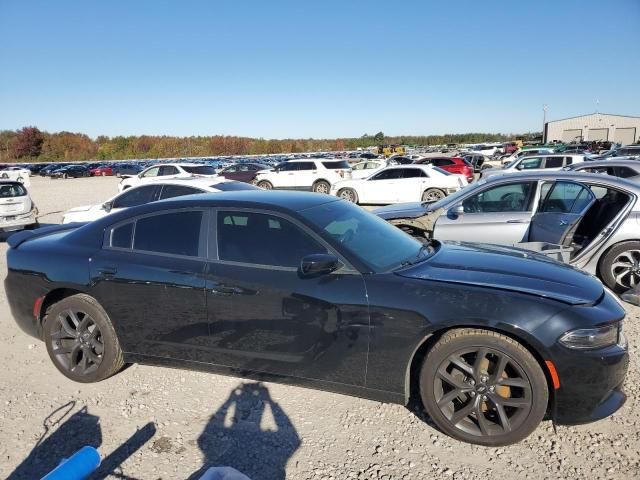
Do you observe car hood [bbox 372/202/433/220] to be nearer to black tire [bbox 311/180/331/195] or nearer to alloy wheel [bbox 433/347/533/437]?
alloy wheel [bbox 433/347/533/437]

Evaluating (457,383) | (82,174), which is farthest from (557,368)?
(82,174)

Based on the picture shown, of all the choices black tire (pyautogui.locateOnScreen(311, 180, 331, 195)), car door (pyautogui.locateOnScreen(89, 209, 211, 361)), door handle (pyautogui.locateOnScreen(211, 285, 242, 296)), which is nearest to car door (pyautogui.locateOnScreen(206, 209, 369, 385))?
door handle (pyautogui.locateOnScreen(211, 285, 242, 296))

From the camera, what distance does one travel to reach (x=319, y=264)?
9.12ft

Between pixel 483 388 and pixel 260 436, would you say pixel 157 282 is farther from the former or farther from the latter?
pixel 483 388

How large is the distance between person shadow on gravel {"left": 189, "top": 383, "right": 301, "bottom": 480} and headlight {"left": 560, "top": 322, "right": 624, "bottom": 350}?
5.78 ft

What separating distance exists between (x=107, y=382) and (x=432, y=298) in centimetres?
276

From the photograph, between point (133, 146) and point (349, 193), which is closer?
point (349, 193)

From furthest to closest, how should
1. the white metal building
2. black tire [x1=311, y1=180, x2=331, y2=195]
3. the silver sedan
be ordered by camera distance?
the white metal building < black tire [x1=311, y1=180, x2=331, y2=195] < the silver sedan

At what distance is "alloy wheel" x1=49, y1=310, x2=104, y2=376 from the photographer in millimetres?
3578

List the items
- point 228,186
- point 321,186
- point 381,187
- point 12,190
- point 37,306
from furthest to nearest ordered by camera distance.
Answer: point 321,186 < point 381,187 < point 12,190 < point 228,186 < point 37,306

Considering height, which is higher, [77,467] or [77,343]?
[77,467]

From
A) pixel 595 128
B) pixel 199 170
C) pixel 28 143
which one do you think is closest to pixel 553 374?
pixel 199 170

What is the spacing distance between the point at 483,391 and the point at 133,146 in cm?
9702

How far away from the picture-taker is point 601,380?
2521 millimetres
